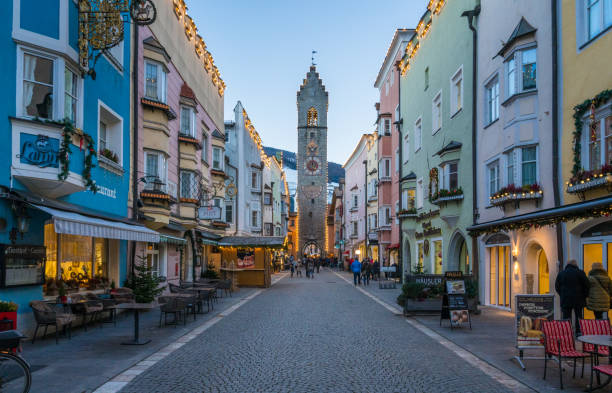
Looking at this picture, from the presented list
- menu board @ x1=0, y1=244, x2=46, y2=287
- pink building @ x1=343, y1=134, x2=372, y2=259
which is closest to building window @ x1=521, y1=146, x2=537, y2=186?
menu board @ x1=0, y1=244, x2=46, y2=287

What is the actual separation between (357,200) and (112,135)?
47719 mm

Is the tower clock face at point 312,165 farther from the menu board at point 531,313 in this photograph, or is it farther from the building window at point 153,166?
the menu board at point 531,313

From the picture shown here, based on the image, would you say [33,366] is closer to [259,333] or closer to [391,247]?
[259,333]

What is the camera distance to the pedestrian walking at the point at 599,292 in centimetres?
1071

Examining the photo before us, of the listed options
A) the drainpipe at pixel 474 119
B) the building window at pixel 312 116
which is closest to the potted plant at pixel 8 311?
the drainpipe at pixel 474 119

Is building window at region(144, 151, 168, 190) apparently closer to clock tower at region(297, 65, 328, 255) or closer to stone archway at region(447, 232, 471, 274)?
stone archway at region(447, 232, 471, 274)

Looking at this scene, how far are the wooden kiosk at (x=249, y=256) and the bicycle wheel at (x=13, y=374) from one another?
78.9 feet

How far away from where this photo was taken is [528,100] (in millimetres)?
15562

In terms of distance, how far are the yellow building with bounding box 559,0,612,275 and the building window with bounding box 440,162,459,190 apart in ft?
28.7

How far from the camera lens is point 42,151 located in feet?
36.4

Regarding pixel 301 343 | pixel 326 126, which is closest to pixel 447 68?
pixel 301 343

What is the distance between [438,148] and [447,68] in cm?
371

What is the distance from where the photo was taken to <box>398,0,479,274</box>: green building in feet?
70.2

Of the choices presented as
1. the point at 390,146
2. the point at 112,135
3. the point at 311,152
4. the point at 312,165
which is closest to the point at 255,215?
the point at 390,146
